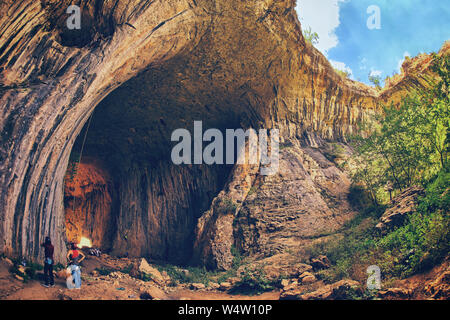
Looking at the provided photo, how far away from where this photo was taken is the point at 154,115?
1625 centimetres

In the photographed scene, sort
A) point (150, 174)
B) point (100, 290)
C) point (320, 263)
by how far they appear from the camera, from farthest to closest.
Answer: point (150, 174) → point (320, 263) → point (100, 290)

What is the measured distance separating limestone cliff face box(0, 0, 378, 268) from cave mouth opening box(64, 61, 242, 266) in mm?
73

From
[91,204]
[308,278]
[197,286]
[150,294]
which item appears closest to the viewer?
[150,294]

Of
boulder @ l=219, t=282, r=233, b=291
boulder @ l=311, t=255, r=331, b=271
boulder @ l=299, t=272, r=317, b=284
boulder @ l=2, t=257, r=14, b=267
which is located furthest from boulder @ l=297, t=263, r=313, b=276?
boulder @ l=2, t=257, r=14, b=267

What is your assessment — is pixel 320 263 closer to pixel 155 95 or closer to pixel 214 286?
pixel 214 286

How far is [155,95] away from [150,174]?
4755 millimetres

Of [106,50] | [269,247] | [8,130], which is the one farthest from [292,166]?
[8,130]

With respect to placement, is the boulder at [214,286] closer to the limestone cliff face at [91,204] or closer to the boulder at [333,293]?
the boulder at [333,293]

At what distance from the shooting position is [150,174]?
18.2 meters

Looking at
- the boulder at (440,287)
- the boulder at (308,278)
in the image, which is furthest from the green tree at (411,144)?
the boulder at (308,278)

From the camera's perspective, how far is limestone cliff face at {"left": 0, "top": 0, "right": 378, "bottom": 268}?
881cm

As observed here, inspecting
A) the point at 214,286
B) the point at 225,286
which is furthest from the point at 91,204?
the point at 225,286

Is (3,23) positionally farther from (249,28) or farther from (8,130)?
(249,28)

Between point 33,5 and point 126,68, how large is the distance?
333cm
